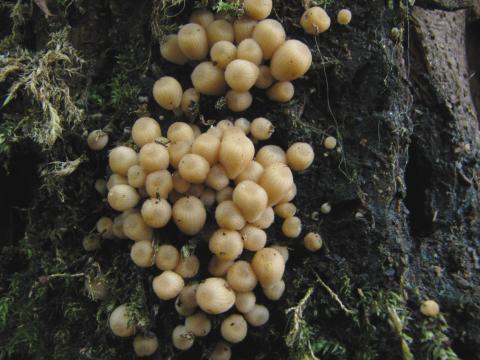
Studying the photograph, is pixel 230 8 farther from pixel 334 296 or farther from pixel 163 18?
pixel 334 296

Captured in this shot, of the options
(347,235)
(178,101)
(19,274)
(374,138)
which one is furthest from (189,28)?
(19,274)

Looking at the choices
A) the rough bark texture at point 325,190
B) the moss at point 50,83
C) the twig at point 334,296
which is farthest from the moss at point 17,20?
the twig at point 334,296

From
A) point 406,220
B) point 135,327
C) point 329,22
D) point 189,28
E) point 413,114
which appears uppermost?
point 329,22

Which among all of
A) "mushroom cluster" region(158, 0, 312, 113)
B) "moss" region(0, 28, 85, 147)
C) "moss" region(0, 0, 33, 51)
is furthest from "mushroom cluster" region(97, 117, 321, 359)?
"moss" region(0, 0, 33, 51)

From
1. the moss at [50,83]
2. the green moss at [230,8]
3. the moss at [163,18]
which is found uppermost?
the green moss at [230,8]

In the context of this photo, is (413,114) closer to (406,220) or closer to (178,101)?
(406,220)

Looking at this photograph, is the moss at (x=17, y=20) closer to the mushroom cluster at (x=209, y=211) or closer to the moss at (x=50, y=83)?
the moss at (x=50, y=83)
